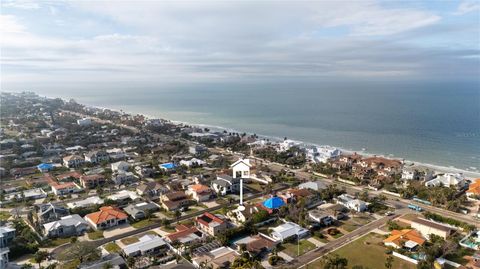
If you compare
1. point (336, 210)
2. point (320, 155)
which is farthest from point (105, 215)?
point (320, 155)

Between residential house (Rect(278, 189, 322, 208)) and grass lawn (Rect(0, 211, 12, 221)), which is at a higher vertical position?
residential house (Rect(278, 189, 322, 208))

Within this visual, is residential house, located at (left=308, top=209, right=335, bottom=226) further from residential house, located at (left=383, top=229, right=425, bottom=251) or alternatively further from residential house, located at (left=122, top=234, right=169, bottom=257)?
residential house, located at (left=122, top=234, right=169, bottom=257)

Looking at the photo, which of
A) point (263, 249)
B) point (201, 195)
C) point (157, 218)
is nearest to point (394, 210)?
point (263, 249)

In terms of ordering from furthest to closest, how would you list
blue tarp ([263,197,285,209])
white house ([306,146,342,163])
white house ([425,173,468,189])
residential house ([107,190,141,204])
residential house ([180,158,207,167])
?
white house ([306,146,342,163]), residential house ([180,158,207,167]), white house ([425,173,468,189]), residential house ([107,190,141,204]), blue tarp ([263,197,285,209])

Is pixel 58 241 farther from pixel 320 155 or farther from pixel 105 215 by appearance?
pixel 320 155

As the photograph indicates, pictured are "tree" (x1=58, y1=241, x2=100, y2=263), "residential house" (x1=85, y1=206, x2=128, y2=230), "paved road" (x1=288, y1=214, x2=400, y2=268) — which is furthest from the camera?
"residential house" (x1=85, y1=206, x2=128, y2=230)

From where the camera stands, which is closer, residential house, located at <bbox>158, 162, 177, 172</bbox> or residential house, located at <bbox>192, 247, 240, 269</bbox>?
residential house, located at <bbox>192, 247, 240, 269</bbox>

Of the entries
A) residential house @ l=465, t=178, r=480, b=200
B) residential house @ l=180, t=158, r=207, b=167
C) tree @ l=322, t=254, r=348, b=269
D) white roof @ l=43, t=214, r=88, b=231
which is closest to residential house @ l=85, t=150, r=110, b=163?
residential house @ l=180, t=158, r=207, b=167

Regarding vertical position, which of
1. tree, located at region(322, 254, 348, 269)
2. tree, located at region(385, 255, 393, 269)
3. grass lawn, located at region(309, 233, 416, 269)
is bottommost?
grass lawn, located at region(309, 233, 416, 269)
